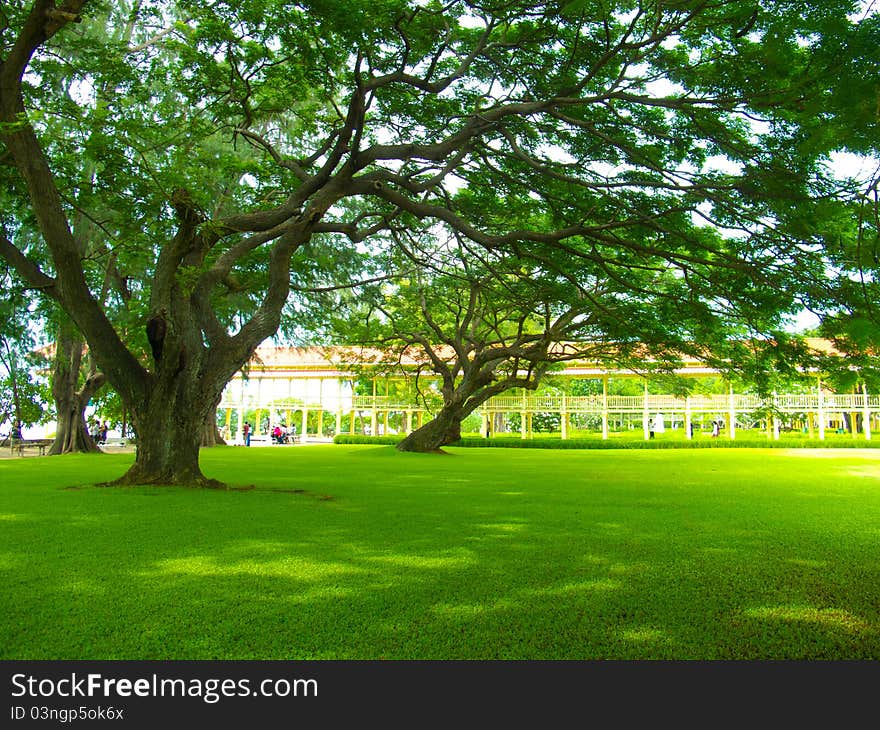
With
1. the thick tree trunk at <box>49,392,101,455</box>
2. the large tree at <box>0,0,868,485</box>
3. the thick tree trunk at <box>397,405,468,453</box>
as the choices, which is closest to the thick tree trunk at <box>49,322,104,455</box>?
the thick tree trunk at <box>49,392,101,455</box>

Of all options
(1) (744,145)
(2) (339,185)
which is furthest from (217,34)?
(1) (744,145)

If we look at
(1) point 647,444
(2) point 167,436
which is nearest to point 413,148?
(2) point 167,436

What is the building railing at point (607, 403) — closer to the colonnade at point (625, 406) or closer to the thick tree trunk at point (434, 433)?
the colonnade at point (625, 406)

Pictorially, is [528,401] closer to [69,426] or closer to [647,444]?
[647,444]

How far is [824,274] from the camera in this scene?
6137 mm

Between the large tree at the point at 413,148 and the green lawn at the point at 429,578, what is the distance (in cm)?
243

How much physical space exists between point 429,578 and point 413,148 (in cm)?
614

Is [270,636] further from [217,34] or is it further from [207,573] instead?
[217,34]

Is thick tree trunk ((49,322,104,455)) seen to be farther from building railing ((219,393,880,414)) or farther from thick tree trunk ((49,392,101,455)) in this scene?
building railing ((219,393,880,414))

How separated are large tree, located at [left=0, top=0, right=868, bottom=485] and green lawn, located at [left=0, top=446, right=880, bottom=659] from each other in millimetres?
2427

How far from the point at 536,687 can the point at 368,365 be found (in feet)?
83.8

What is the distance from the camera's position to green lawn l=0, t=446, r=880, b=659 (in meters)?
2.98

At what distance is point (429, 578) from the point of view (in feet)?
13.4

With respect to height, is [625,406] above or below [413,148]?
below
